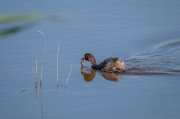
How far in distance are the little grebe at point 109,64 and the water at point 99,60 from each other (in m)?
0.18

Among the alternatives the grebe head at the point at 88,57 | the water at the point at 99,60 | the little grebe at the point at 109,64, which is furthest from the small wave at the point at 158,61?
the grebe head at the point at 88,57

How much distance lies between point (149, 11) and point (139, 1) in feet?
2.96

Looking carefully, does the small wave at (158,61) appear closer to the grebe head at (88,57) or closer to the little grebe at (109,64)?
the little grebe at (109,64)

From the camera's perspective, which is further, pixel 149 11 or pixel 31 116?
pixel 149 11

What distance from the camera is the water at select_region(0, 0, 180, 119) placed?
6.83 metres

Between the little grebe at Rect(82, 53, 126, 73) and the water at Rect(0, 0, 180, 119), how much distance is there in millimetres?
184

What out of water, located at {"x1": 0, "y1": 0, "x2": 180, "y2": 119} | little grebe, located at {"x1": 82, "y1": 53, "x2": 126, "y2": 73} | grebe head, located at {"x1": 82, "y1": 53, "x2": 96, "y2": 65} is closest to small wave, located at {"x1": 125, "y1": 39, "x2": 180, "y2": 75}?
water, located at {"x1": 0, "y1": 0, "x2": 180, "y2": 119}

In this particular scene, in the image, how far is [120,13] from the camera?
1239 cm

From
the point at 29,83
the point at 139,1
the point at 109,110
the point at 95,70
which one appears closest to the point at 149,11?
the point at 139,1

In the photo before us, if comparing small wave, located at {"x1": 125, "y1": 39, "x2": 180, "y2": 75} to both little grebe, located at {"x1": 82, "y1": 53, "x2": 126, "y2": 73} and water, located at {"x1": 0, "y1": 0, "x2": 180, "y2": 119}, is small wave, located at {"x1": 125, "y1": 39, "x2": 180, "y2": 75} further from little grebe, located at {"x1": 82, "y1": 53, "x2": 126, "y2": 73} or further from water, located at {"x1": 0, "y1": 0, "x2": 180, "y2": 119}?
little grebe, located at {"x1": 82, "y1": 53, "x2": 126, "y2": 73}

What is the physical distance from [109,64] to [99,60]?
0.99 metres

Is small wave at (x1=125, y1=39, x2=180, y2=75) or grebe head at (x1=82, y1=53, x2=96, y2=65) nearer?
small wave at (x1=125, y1=39, x2=180, y2=75)

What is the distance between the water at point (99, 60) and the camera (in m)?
6.83

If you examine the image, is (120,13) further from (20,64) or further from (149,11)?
(20,64)
